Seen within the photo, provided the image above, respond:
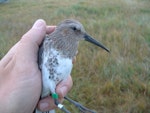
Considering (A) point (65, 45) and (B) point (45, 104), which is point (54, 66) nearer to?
(A) point (65, 45)

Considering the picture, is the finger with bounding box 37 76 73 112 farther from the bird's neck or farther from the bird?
the bird's neck

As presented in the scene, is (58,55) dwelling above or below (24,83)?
above

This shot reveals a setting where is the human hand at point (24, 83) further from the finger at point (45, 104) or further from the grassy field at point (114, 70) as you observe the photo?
the grassy field at point (114, 70)

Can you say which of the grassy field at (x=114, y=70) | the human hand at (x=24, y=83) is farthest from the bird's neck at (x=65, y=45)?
the grassy field at (x=114, y=70)

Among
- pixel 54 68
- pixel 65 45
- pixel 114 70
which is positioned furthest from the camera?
pixel 114 70

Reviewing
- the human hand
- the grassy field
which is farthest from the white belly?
the grassy field

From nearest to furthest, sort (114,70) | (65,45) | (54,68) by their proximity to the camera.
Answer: (54,68), (65,45), (114,70)

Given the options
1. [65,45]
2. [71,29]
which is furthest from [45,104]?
[71,29]
